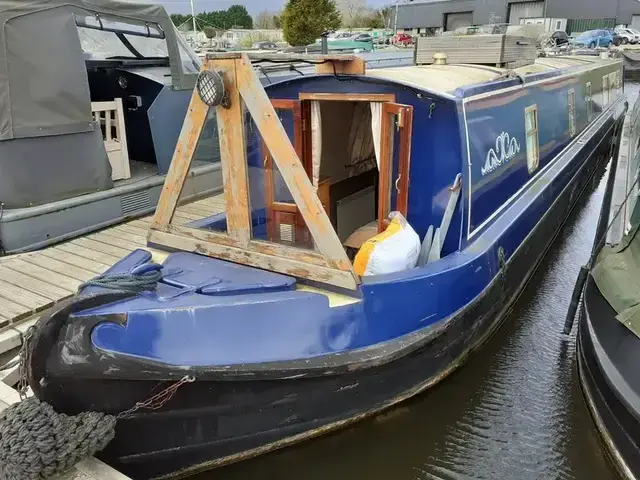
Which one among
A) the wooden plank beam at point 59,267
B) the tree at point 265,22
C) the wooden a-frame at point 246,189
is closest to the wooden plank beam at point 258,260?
the wooden a-frame at point 246,189

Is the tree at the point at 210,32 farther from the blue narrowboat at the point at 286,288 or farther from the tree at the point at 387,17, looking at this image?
Answer: the blue narrowboat at the point at 286,288

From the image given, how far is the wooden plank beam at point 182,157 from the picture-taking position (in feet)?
11.0

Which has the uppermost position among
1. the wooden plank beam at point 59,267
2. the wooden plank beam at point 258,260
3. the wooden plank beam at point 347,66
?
the wooden plank beam at point 347,66

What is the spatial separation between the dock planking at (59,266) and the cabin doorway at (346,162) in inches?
33.5

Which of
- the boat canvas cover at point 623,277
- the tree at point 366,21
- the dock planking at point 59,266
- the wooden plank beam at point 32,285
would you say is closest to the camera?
the boat canvas cover at point 623,277

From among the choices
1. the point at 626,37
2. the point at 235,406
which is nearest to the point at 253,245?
the point at 235,406

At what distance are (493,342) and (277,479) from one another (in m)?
2.48

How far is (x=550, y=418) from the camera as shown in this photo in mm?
4148

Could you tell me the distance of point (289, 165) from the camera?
3.15 meters

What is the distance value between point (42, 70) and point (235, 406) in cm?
418

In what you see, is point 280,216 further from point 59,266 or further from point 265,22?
point 265,22

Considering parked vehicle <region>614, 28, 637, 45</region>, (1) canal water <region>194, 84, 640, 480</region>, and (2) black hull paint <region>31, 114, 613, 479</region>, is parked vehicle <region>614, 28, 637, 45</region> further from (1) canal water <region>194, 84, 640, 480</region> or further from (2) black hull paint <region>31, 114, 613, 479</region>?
(2) black hull paint <region>31, 114, 613, 479</region>

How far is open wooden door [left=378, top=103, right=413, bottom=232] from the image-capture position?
3775 millimetres

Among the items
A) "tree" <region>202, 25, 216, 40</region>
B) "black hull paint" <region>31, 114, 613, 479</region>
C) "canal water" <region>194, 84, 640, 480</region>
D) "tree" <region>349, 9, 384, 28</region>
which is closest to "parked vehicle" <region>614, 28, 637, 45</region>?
"tree" <region>349, 9, 384, 28</region>
